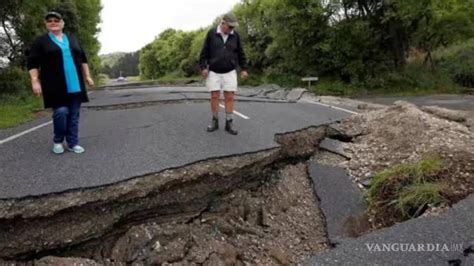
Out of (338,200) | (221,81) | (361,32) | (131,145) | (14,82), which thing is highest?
(361,32)

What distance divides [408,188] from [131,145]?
11.9ft

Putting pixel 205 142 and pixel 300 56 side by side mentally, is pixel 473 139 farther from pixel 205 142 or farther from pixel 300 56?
pixel 300 56

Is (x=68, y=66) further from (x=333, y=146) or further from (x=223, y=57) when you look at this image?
(x=333, y=146)

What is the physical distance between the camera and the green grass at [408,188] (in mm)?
4402

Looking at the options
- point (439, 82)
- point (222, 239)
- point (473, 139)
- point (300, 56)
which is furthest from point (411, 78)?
point (222, 239)

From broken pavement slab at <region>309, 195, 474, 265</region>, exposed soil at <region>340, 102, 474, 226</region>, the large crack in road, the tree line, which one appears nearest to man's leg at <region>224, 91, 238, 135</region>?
the large crack in road

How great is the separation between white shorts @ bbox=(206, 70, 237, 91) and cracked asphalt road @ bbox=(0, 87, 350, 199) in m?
0.72

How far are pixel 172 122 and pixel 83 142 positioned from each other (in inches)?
69.8

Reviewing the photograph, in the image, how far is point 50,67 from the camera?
502cm

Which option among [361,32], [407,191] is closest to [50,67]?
[407,191]

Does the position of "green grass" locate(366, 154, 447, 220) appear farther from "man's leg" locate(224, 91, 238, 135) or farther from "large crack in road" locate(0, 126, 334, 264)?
"man's leg" locate(224, 91, 238, 135)

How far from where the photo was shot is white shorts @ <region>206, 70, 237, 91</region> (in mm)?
6160

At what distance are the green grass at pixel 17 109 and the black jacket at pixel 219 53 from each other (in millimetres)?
5110

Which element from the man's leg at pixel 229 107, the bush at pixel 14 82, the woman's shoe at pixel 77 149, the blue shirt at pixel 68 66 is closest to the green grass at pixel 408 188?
the man's leg at pixel 229 107
